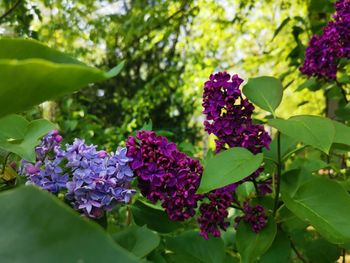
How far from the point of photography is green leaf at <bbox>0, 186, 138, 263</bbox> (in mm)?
226

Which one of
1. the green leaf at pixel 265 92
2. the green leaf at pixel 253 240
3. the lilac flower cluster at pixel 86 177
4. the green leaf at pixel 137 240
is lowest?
the green leaf at pixel 253 240

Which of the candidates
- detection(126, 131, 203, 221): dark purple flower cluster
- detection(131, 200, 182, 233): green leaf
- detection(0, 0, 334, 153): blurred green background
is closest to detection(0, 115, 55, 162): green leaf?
detection(126, 131, 203, 221): dark purple flower cluster

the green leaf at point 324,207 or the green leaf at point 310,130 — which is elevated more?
the green leaf at point 310,130

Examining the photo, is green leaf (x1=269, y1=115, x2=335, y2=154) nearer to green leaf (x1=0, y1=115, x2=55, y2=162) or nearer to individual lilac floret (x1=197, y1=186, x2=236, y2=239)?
individual lilac floret (x1=197, y1=186, x2=236, y2=239)

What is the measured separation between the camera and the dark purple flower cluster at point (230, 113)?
3.05 ft

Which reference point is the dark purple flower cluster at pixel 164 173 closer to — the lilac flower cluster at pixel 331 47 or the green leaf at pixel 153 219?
the green leaf at pixel 153 219

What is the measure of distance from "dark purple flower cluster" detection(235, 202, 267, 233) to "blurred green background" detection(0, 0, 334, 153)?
768 mm

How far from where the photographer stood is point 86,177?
79 cm

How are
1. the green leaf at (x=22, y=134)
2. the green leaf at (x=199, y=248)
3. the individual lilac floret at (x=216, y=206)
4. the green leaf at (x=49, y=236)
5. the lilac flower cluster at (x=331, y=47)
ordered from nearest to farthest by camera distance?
the green leaf at (x=49, y=236), the green leaf at (x=22, y=134), the individual lilac floret at (x=216, y=206), the green leaf at (x=199, y=248), the lilac flower cluster at (x=331, y=47)

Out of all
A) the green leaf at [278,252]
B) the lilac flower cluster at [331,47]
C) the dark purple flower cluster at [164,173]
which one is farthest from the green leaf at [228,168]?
the lilac flower cluster at [331,47]

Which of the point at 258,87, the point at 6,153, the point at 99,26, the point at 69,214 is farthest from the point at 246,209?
the point at 99,26

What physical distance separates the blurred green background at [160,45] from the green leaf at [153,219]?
72 cm

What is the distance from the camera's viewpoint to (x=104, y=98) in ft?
21.2

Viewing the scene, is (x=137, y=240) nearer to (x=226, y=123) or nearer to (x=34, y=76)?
(x=226, y=123)
